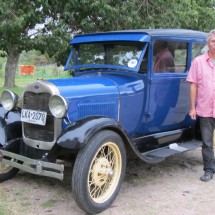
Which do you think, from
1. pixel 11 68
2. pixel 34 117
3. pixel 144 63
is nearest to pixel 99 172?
pixel 34 117

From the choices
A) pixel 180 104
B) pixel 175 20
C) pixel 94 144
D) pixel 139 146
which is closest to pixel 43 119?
pixel 94 144

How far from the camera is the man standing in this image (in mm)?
4441

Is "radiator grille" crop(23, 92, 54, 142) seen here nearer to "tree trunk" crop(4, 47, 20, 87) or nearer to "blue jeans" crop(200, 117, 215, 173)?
"blue jeans" crop(200, 117, 215, 173)

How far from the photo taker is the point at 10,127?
14.1 ft

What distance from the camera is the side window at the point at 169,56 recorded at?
461 centimetres

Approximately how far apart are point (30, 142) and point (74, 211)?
0.90 meters

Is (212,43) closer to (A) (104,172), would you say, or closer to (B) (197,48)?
(B) (197,48)

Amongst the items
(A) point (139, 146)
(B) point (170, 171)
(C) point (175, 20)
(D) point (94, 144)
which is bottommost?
(B) point (170, 171)

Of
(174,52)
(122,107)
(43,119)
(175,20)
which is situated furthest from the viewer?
(175,20)

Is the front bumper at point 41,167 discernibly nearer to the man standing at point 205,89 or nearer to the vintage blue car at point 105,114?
the vintage blue car at point 105,114

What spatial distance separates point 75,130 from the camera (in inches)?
138

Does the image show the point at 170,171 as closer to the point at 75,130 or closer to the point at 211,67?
the point at 211,67

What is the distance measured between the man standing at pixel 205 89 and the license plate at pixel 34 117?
1842mm

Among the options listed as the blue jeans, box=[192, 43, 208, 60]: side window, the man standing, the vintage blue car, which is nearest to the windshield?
the vintage blue car
